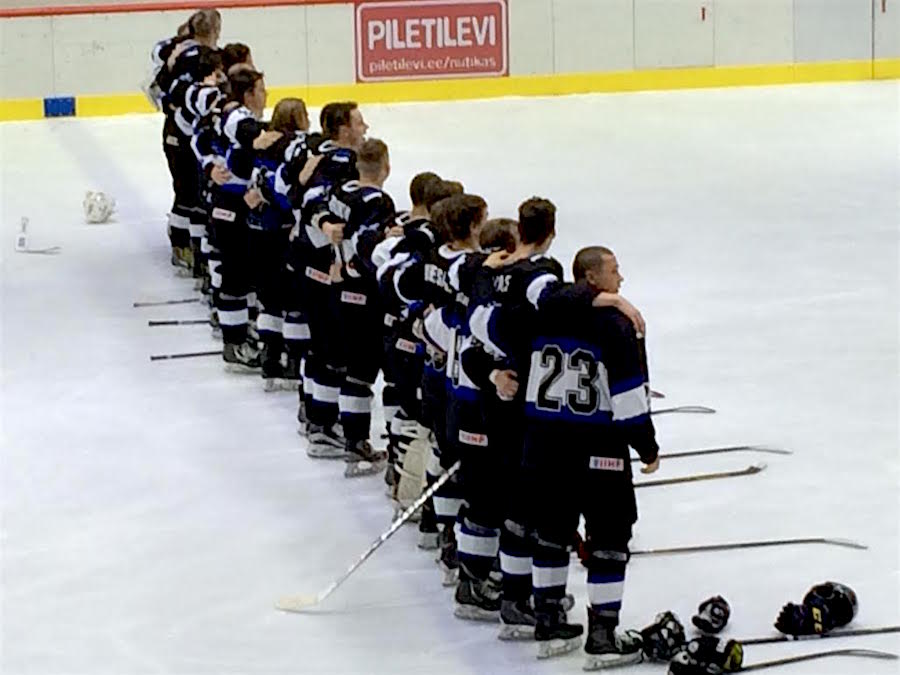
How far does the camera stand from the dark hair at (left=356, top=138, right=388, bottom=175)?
882 cm

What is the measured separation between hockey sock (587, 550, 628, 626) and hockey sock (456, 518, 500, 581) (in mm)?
631

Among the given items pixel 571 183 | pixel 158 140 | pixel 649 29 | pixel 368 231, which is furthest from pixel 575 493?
pixel 649 29

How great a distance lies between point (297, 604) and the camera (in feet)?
25.7

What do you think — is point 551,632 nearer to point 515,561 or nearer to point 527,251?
point 515,561

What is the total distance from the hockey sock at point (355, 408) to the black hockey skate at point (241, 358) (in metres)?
1.92

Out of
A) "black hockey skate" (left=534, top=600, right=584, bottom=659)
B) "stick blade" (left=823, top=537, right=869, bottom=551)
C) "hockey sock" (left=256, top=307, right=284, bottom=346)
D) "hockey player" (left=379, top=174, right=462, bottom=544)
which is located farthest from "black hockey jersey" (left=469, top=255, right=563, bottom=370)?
"hockey sock" (left=256, top=307, right=284, bottom=346)

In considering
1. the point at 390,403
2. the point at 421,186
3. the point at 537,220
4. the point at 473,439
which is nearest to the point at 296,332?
the point at 390,403

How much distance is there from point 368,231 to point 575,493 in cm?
227

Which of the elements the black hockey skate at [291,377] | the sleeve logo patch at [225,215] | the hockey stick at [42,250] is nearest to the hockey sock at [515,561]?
the black hockey skate at [291,377]

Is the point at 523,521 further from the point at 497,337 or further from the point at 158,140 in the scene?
the point at 158,140

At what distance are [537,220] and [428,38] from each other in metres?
13.8

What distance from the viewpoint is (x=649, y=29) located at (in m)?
21.0

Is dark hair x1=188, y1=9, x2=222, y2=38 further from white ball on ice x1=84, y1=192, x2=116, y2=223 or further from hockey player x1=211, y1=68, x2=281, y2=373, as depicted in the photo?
white ball on ice x1=84, y1=192, x2=116, y2=223

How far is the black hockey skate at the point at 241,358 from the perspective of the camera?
11406mm
